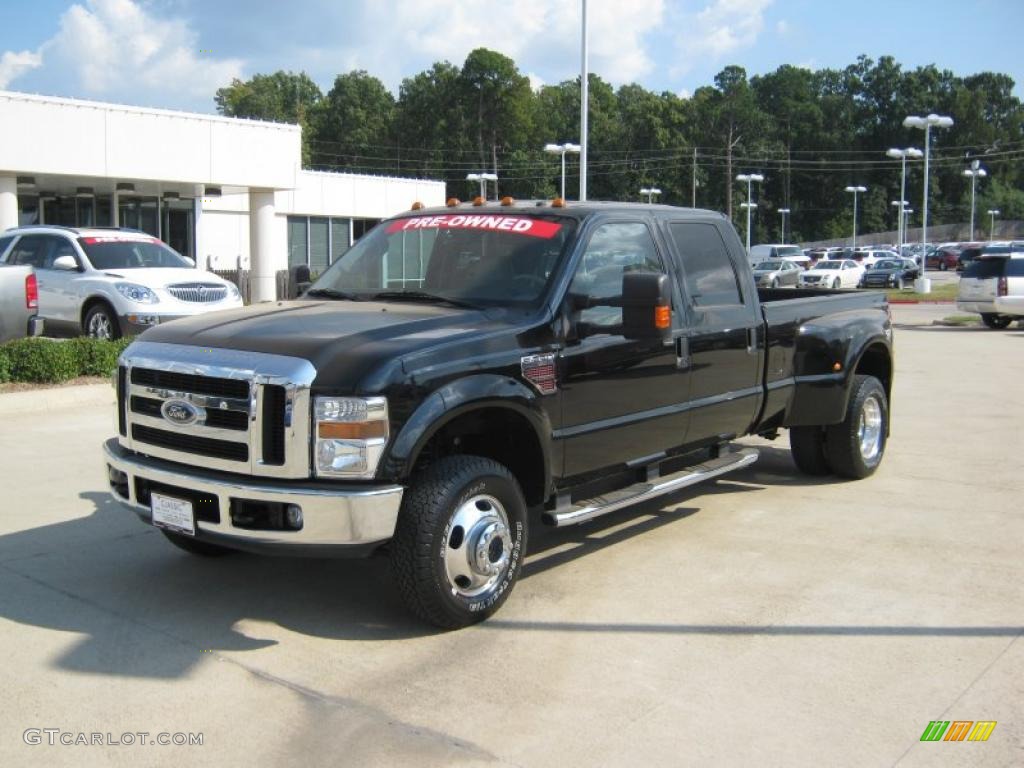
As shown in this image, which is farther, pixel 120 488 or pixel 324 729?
pixel 120 488

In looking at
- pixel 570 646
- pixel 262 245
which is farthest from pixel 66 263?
pixel 262 245

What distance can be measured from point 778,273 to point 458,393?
39.4 metres

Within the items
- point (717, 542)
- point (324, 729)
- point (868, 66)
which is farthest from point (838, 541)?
point (868, 66)

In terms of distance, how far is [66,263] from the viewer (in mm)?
14695

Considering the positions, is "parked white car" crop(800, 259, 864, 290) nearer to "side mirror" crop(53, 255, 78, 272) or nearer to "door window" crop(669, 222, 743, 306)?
"side mirror" crop(53, 255, 78, 272)

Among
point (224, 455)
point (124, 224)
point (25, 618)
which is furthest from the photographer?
point (124, 224)

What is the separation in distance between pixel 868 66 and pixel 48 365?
140 metres

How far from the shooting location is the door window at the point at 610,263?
5.75m

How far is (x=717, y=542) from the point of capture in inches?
260

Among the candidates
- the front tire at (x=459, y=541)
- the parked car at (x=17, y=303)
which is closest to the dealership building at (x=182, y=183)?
the parked car at (x=17, y=303)

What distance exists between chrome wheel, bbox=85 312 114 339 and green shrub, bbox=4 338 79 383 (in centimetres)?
248

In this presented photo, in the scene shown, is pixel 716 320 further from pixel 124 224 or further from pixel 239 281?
pixel 124 224

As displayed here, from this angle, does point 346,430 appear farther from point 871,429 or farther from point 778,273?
point 778,273

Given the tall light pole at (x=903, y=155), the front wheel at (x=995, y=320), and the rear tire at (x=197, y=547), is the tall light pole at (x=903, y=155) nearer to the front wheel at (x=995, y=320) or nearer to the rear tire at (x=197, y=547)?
the front wheel at (x=995, y=320)
